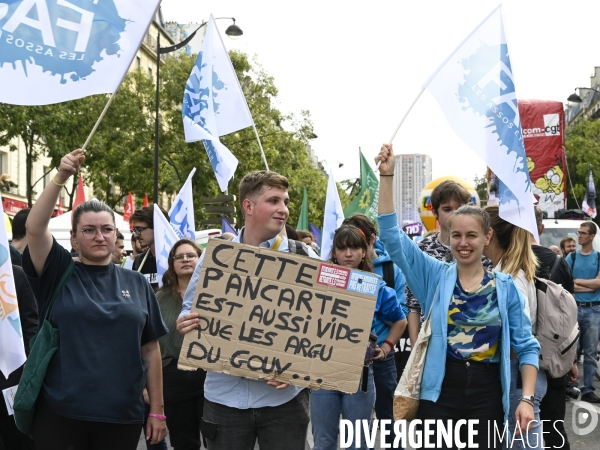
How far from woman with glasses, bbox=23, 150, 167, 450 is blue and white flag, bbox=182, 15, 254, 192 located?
5.48 metres

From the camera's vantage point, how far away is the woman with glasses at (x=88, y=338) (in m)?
3.99

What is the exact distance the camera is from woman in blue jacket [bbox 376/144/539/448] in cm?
409

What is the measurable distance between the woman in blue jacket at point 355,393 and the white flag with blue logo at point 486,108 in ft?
3.30

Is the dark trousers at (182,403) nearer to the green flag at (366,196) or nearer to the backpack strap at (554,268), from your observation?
the backpack strap at (554,268)

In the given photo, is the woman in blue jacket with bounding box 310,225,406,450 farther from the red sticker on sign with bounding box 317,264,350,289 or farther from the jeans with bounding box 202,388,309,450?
the red sticker on sign with bounding box 317,264,350,289

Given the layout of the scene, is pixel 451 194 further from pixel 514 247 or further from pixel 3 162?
pixel 3 162

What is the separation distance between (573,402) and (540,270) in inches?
181

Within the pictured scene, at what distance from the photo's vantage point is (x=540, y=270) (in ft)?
17.4

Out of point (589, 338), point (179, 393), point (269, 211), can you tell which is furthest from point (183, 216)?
point (269, 211)

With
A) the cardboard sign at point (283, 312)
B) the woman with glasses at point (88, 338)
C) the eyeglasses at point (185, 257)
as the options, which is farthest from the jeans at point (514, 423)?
the eyeglasses at point (185, 257)

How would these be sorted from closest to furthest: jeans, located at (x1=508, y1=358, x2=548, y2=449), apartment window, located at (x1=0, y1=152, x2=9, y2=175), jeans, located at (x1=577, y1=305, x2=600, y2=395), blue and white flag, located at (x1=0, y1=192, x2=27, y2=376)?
1. blue and white flag, located at (x1=0, y1=192, x2=27, y2=376)
2. jeans, located at (x1=508, y1=358, x2=548, y2=449)
3. jeans, located at (x1=577, y1=305, x2=600, y2=395)
4. apartment window, located at (x1=0, y1=152, x2=9, y2=175)

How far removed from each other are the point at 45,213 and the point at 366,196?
32.2 feet

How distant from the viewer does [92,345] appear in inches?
159

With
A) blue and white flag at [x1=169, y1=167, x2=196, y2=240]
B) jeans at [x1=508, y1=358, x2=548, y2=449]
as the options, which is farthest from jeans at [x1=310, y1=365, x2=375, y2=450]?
blue and white flag at [x1=169, y1=167, x2=196, y2=240]
